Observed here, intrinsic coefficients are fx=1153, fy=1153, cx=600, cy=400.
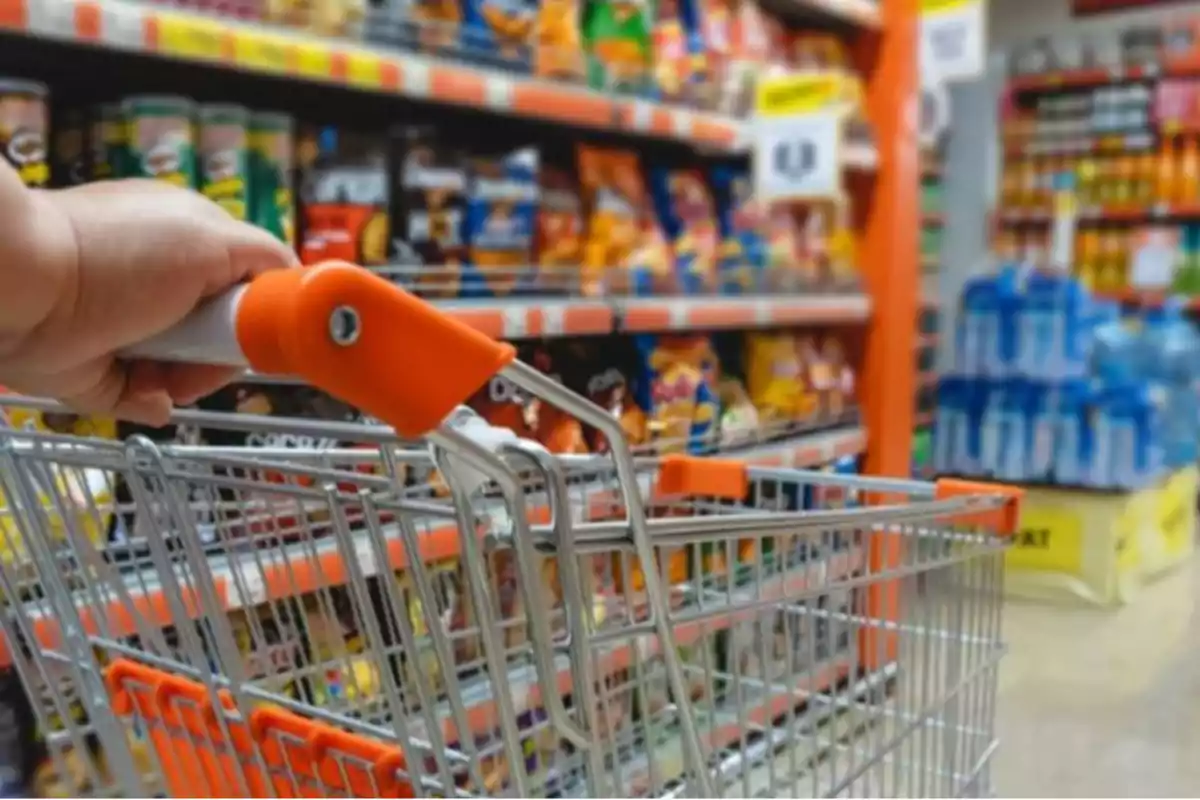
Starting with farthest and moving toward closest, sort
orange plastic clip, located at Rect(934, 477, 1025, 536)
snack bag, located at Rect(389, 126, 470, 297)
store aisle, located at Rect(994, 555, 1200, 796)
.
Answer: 1. store aisle, located at Rect(994, 555, 1200, 796)
2. snack bag, located at Rect(389, 126, 470, 297)
3. orange plastic clip, located at Rect(934, 477, 1025, 536)

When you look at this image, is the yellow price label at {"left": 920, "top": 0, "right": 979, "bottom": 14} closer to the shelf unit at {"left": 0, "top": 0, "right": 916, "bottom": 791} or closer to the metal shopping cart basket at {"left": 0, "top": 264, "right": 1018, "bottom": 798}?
the shelf unit at {"left": 0, "top": 0, "right": 916, "bottom": 791}

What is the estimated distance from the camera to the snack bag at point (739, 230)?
2.61 m

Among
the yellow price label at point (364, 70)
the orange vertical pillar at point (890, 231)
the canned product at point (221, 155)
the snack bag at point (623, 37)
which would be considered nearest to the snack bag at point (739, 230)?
the orange vertical pillar at point (890, 231)

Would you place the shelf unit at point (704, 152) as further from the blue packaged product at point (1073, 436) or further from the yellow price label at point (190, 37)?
the blue packaged product at point (1073, 436)

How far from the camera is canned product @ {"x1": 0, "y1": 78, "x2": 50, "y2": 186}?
1355mm

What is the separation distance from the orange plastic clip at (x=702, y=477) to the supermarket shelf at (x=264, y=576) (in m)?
0.10

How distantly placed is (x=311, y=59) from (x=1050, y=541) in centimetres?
298

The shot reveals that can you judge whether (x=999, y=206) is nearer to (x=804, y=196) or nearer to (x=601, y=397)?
(x=804, y=196)

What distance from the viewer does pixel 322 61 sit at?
156 cm

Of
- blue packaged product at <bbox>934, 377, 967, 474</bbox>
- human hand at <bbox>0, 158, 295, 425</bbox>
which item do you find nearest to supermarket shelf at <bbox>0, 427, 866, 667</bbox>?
human hand at <bbox>0, 158, 295, 425</bbox>

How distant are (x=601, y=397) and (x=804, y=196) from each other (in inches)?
25.0

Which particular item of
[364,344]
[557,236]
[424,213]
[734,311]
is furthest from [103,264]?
[734,311]

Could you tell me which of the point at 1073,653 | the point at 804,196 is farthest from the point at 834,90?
the point at 1073,653

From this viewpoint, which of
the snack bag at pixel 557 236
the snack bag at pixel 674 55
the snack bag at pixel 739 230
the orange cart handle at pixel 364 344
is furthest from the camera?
the snack bag at pixel 739 230
